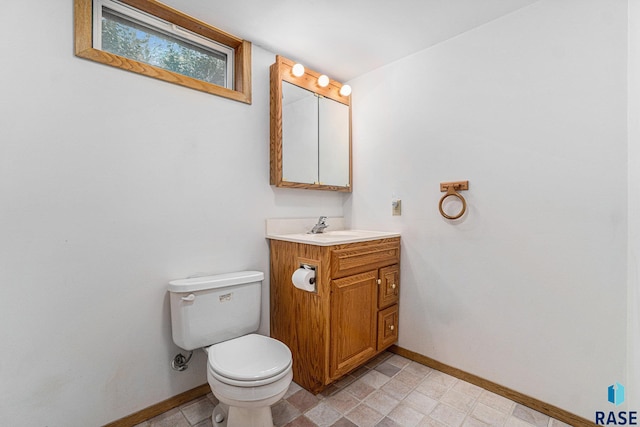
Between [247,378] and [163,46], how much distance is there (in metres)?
1.85

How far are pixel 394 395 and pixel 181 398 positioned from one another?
1244mm

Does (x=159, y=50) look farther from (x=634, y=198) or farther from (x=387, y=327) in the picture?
(x=634, y=198)

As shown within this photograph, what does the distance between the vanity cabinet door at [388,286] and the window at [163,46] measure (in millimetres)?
1524

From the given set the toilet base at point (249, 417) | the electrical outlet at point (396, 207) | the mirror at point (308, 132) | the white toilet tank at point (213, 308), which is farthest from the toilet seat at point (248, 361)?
the electrical outlet at point (396, 207)

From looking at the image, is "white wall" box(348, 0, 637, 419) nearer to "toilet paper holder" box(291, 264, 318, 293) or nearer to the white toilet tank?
"toilet paper holder" box(291, 264, 318, 293)

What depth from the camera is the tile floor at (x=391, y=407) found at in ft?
4.97

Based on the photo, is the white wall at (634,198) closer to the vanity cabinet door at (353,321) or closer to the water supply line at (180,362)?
the vanity cabinet door at (353,321)

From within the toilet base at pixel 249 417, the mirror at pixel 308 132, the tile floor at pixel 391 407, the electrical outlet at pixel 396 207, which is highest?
the mirror at pixel 308 132

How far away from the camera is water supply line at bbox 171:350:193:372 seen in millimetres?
1612

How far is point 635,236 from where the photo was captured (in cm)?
134

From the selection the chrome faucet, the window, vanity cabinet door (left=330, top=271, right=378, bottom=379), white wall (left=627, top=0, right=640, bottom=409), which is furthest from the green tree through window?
white wall (left=627, top=0, right=640, bottom=409)

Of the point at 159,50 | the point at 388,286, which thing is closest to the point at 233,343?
the point at 388,286

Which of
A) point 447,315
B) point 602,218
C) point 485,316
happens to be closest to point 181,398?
point 447,315

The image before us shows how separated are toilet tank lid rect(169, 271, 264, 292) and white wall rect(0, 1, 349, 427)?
0.35ft
